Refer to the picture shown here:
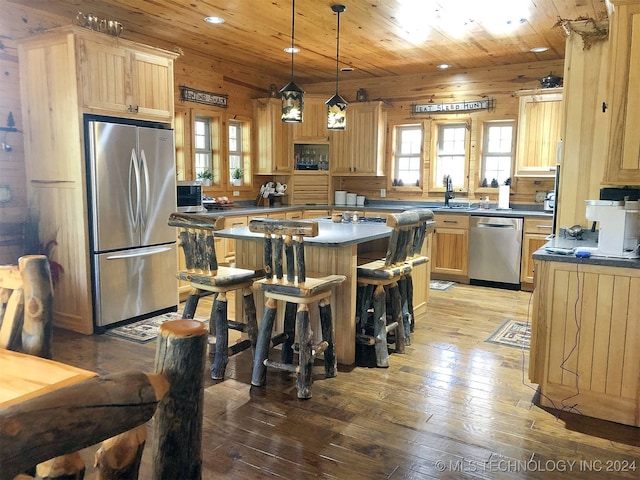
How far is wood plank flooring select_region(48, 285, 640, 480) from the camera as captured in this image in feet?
7.29

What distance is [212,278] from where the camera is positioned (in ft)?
10.2

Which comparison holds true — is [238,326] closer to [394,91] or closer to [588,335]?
[588,335]

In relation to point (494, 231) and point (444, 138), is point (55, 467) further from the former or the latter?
point (444, 138)

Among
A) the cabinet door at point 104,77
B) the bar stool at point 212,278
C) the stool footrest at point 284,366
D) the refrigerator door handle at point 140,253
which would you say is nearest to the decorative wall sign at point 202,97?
the cabinet door at point 104,77

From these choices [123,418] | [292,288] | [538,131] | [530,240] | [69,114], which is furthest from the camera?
[538,131]

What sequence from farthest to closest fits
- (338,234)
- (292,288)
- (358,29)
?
1. (358,29)
2. (338,234)
3. (292,288)

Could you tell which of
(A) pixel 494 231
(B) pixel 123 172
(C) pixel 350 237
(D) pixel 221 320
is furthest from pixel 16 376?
(A) pixel 494 231

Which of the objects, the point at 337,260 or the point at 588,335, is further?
the point at 337,260

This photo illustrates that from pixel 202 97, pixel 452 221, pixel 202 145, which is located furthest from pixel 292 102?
pixel 452 221

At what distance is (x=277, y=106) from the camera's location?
6.88 m

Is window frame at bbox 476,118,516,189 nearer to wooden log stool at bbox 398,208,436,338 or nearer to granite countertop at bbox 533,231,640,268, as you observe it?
wooden log stool at bbox 398,208,436,338

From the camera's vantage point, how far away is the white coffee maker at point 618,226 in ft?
8.98

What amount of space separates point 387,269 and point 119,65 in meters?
2.79

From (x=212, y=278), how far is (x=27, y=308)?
171 centimetres
